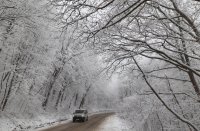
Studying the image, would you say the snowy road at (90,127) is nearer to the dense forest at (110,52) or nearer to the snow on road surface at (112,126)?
the snow on road surface at (112,126)

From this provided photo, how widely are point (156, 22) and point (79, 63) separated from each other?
3366 centimetres

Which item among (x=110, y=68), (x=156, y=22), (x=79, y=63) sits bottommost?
(x=110, y=68)

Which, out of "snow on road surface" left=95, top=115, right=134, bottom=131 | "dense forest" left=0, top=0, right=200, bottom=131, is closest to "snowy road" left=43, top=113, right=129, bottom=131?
"snow on road surface" left=95, top=115, right=134, bottom=131

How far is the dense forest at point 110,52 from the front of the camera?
4.51 m

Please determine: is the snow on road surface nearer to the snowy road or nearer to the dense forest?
the snowy road

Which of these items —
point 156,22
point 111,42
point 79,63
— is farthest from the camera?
point 79,63

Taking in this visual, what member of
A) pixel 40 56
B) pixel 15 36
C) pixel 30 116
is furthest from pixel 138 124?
pixel 15 36

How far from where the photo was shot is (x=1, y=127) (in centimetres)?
1481

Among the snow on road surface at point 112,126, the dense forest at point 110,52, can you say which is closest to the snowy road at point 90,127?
the snow on road surface at point 112,126

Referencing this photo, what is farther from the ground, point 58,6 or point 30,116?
point 58,6

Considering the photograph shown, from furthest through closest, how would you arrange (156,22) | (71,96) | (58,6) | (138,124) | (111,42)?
(71,96) < (138,124) < (156,22) < (111,42) < (58,6)

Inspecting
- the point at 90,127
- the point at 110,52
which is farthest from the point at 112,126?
the point at 110,52

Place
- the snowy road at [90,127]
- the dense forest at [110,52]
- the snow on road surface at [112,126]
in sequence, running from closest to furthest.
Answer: the dense forest at [110,52], the snowy road at [90,127], the snow on road surface at [112,126]

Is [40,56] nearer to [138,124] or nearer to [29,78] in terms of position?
[29,78]
